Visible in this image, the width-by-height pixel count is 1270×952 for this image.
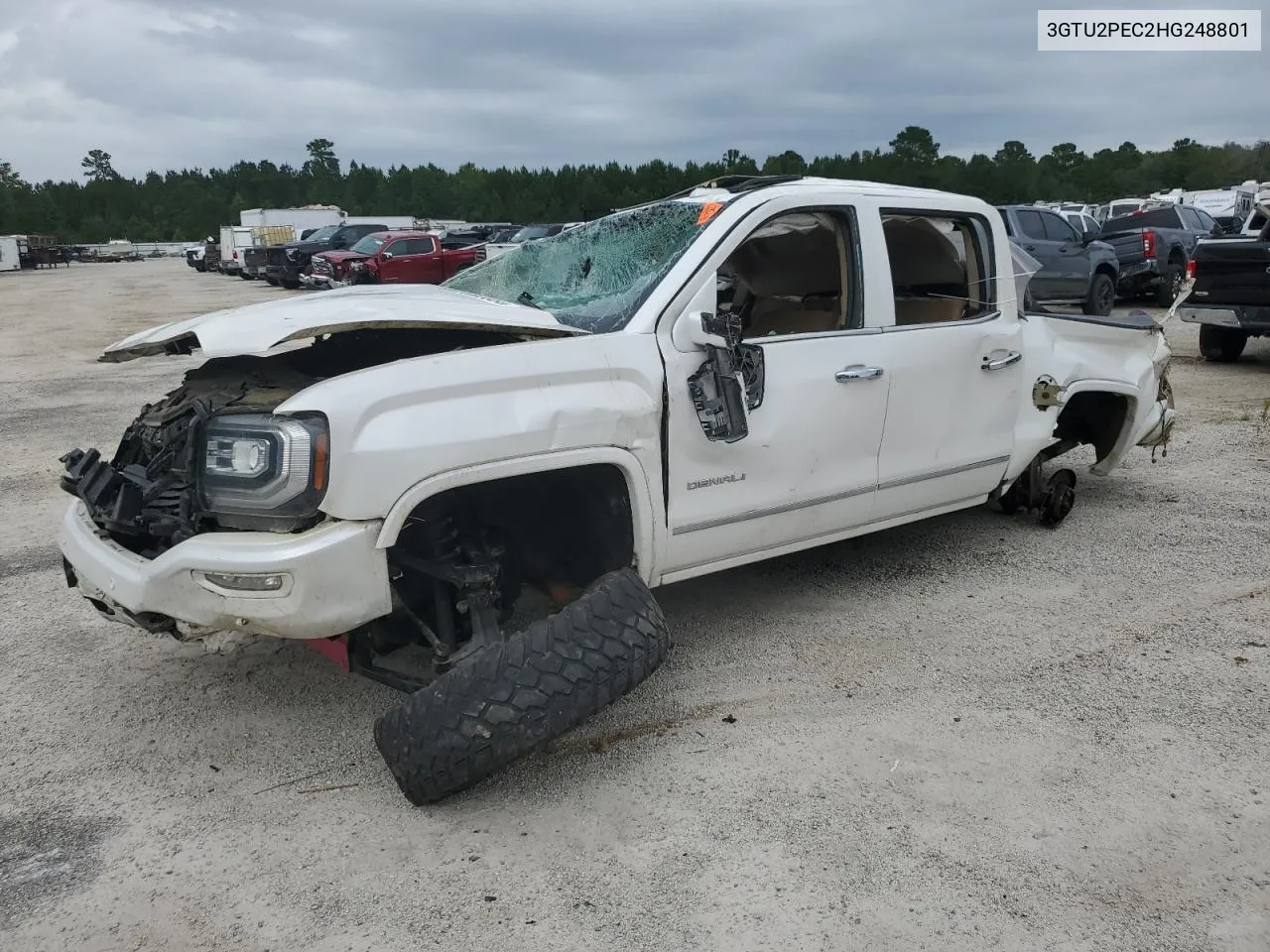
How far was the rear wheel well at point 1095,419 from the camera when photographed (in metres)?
5.78

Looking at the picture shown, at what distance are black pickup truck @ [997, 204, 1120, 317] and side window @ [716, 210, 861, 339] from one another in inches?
441

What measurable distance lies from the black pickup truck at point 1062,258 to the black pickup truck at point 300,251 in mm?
18077

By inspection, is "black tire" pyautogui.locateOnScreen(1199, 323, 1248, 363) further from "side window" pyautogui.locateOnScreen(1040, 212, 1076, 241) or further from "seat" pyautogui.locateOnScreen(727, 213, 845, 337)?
"seat" pyautogui.locateOnScreen(727, 213, 845, 337)

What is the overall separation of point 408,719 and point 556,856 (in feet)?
1.84

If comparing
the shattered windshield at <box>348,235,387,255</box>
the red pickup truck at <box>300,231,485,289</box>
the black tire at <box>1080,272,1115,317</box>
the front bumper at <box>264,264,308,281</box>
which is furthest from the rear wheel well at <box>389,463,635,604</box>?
the front bumper at <box>264,264,308,281</box>

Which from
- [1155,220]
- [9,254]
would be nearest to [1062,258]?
[1155,220]

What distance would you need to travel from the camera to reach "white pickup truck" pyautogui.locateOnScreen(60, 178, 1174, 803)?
2.89 meters

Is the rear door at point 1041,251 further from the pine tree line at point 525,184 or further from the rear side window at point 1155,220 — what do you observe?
the pine tree line at point 525,184

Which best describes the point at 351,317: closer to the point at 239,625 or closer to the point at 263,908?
the point at 239,625

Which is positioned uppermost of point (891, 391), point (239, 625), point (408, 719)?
point (891, 391)

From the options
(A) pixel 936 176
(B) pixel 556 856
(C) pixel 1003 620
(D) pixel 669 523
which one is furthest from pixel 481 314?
(A) pixel 936 176

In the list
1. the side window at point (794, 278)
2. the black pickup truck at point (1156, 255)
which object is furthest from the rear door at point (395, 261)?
the side window at point (794, 278)

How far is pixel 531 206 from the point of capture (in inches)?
4114

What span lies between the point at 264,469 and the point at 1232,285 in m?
10.7
